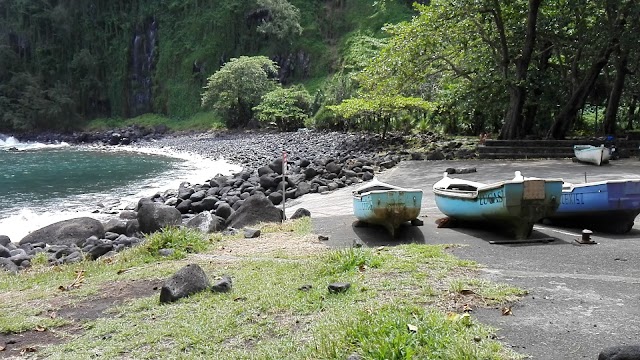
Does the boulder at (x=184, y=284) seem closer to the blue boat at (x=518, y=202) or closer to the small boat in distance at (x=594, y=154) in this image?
the blue boat at (x=518, y=202)

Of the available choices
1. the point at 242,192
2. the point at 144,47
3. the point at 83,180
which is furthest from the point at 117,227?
the point at 144,47

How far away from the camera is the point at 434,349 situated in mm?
4172

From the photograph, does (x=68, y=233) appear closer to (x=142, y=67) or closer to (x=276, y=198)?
(x=276, y=198)

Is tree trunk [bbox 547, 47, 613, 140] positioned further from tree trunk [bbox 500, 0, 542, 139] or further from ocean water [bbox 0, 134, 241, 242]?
ocean water [bbox 0, 134, 241, 242]

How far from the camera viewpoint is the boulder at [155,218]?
43.5 ft

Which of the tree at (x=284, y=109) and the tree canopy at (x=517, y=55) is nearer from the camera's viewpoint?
the tree canopy at (x=517, y=55)

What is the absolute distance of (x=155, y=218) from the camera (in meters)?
13.3

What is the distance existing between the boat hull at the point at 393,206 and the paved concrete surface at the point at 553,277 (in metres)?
0.32

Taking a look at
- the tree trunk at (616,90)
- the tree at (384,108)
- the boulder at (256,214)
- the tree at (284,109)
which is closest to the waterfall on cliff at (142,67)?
the tree at (284,109)

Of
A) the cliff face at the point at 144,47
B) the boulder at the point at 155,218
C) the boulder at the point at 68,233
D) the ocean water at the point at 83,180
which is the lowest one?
the ocean water at the point at 83,180

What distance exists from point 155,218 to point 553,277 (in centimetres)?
962

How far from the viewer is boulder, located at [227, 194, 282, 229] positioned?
41.8ft

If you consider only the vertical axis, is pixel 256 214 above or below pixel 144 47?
below

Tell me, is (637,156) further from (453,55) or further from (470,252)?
(470,252)
